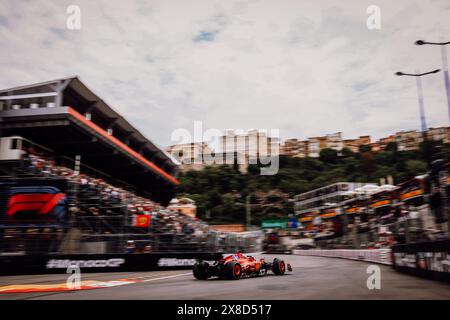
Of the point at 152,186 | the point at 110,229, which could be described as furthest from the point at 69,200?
the point at 152,186

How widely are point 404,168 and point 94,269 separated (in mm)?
52114

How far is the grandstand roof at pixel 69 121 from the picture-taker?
19.7 meters

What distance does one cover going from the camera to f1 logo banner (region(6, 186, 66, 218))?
17.7m

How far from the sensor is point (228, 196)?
7125 cm

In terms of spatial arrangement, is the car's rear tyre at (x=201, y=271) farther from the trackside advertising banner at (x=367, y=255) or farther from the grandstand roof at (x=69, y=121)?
the grandstand roof at (x=69, y=121)

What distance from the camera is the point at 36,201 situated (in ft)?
58.4

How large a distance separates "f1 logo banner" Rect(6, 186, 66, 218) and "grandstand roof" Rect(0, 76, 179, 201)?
3810 mm

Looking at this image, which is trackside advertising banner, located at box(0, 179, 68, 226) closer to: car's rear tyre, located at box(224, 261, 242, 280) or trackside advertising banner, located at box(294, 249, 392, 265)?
car's rear tyre, located at box(224, 261, 242, 280)

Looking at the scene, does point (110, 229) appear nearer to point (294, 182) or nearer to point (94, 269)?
point (94, 269)

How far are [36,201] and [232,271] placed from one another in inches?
476

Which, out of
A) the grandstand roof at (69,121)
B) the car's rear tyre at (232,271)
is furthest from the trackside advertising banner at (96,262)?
the grandstand roof at (69,121)

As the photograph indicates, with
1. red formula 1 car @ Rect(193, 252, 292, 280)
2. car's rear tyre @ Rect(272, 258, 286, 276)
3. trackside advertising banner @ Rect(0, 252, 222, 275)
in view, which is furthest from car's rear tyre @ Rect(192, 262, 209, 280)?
trackside advertising banner @ Rect(0, 252, 222, 275)

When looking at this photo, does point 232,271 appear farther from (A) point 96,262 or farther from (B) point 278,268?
(A) point 96,262

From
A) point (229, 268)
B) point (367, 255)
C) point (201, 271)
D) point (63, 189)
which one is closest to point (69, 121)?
point (63, 189)
